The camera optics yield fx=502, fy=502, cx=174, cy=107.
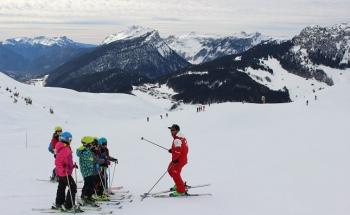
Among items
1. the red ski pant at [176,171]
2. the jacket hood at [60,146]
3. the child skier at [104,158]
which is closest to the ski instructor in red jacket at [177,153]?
the red ski pant at [176,171]

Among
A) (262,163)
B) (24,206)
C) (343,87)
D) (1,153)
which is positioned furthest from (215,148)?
(343,87)

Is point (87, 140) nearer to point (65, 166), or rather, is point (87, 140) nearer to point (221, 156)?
point (65, 166)

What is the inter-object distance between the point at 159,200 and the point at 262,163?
10.1 meters

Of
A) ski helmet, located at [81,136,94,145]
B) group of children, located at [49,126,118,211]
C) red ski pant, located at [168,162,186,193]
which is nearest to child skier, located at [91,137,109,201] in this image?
group of children, located at [49,126,118,211]

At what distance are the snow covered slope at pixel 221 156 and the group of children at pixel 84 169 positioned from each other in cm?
97

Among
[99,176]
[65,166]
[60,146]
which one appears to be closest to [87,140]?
[60,146]

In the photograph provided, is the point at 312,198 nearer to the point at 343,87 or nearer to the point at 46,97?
the point at 46,97

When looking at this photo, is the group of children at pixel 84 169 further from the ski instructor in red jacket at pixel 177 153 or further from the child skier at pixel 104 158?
the ski instructor in red jacket at pixel 177 153

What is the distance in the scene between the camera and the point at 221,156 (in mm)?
28500

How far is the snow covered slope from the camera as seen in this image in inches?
605

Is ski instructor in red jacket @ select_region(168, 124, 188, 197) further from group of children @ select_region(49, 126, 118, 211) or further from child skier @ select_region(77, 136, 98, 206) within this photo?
child skier @ select_region(77, 136, 98, 206)

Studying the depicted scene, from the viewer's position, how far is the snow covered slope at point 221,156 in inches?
605

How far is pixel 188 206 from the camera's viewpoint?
14.6m

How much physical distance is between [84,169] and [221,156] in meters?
15.0
